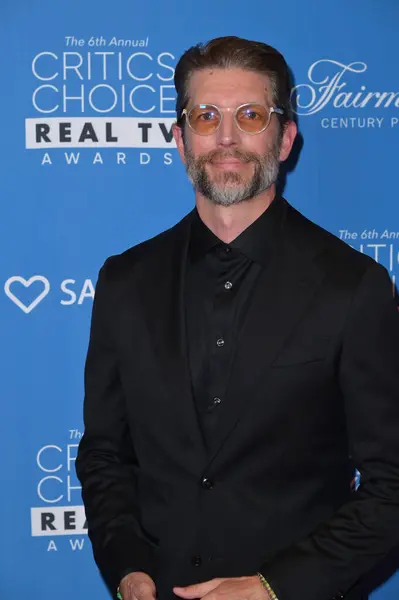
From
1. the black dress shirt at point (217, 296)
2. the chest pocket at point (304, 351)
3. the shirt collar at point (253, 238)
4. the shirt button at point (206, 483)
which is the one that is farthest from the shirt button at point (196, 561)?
the shirt collar at point (253, 238)

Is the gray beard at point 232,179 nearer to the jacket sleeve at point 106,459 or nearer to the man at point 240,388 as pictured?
the man at point 240,388

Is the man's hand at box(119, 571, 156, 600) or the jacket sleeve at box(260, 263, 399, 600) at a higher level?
the jacket sleeve at box(260, 263, 399, 600)

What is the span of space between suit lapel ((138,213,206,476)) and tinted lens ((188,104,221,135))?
1.06 feet

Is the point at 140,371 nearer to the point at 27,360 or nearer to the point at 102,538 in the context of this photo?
the point at 102,538

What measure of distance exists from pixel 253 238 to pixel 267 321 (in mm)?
277

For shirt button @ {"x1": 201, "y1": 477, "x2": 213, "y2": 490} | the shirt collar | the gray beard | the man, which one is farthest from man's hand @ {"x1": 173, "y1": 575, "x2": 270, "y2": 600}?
the gray beard

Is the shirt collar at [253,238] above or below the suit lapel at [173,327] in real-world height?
above

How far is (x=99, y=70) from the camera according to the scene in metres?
2.79

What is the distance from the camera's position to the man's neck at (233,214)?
88.8 inches

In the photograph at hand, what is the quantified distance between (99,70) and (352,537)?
1856mm

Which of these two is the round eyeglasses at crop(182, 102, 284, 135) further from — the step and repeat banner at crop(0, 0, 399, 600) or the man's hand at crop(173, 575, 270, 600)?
the man's hand at crop(173, 575, 270, 600)

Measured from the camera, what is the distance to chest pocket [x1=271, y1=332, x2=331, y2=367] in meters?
2.07

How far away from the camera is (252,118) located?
2.23m

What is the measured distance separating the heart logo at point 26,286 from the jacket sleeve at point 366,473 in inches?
50.9
